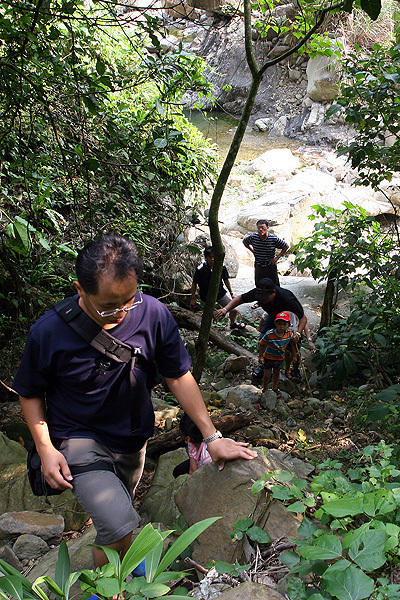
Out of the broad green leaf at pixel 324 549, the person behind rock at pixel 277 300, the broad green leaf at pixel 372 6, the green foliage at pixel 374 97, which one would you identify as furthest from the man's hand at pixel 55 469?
the person behind rock at pixel 277 300

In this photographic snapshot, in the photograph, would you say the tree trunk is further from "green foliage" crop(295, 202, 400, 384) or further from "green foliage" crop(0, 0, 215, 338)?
"green foliage" crop(295, 202, 400, 384)

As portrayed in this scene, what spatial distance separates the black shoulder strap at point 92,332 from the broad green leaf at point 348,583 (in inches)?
40.8

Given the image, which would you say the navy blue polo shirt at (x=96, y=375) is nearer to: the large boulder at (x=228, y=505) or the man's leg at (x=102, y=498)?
the man's leg at (x=102, y=498)

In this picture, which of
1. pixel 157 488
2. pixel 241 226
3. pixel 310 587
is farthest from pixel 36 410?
pixel 241 226

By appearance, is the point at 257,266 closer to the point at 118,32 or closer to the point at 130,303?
the point at 118,32

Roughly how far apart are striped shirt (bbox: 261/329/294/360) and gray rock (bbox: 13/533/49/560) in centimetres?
275

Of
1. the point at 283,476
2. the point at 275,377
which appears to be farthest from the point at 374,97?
the point at 283,476

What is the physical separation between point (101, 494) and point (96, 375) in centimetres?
45

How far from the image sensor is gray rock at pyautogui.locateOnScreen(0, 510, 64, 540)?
2.65m

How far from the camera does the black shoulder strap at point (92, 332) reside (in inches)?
73.2

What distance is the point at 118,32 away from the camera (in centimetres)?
720

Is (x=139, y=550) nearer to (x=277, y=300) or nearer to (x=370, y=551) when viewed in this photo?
(x=370, y=551)

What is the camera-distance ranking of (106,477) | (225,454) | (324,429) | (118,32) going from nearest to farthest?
1. (106,477)
2. (225,454)
3. (324,429)
4. (118,32)

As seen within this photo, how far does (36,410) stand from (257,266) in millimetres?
5777
